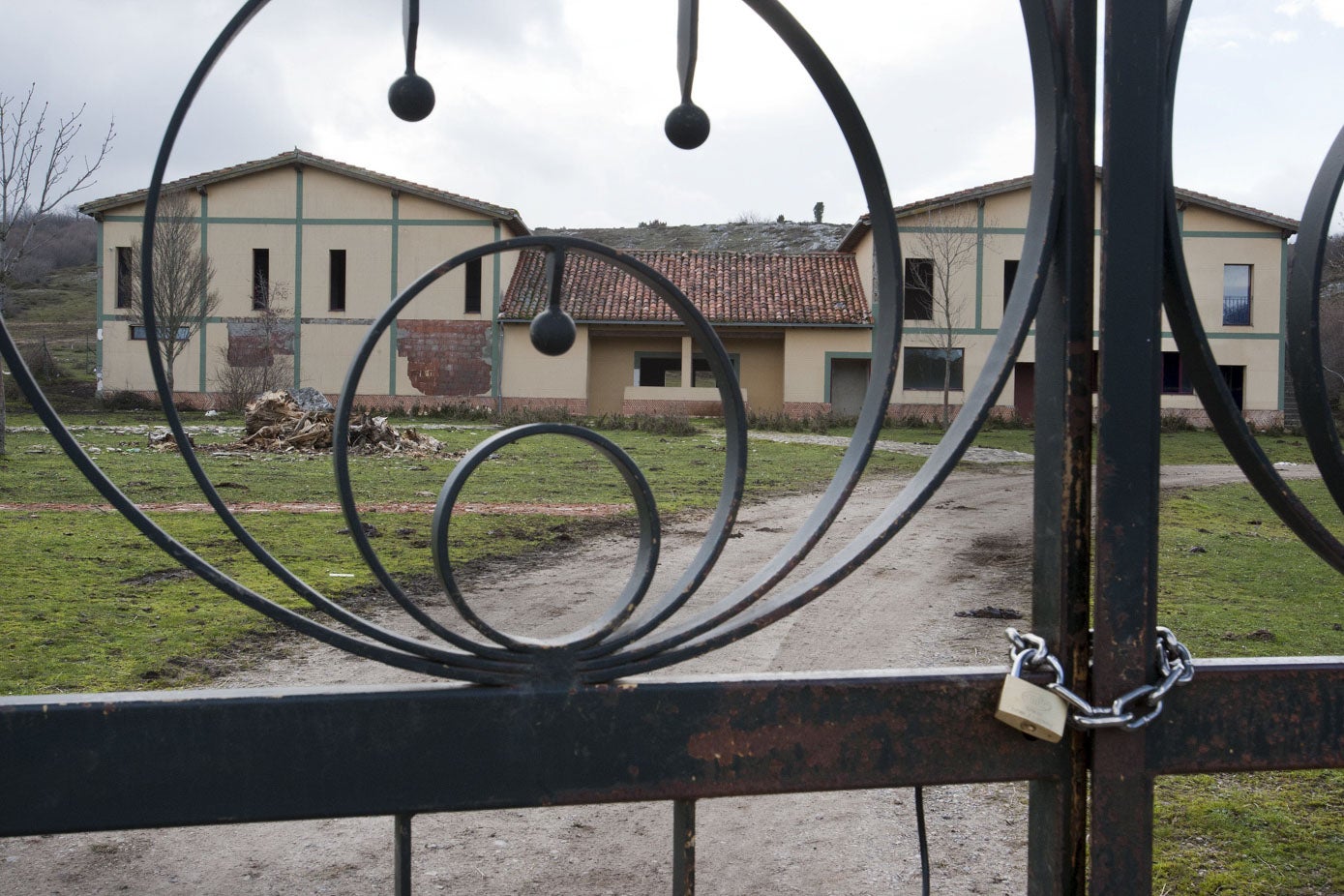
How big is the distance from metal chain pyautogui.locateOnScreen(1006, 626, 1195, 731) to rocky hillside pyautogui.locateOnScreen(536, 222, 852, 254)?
150 ft

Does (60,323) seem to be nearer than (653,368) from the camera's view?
No

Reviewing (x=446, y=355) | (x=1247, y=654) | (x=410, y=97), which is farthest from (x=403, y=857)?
(x=446, y=355)

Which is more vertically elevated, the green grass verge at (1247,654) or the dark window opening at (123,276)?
the dark window opening at (123,276)

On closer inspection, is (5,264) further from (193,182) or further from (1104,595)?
(193,182)

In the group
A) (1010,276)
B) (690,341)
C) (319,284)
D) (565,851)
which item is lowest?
(565,851)

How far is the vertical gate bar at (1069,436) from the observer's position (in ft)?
2.68

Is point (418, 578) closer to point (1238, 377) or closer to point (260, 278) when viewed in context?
point (260, 278)

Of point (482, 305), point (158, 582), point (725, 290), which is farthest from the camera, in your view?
point (725, 290)

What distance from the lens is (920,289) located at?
88.2 ft

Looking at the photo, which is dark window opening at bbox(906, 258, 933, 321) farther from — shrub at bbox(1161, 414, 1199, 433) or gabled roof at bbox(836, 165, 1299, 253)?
shrub at bbox(1161, 414, 1199, 433)

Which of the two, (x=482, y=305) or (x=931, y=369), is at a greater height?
(x=482, y=305)

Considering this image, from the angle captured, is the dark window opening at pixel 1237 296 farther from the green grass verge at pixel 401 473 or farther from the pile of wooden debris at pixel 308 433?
the pile of wooden debris at pixel 308 433

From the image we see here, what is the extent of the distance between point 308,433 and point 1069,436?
14.8m

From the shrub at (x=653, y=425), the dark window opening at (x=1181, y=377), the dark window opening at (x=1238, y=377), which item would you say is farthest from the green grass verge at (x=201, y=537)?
the dark window opening at (x=1238, y=377)
